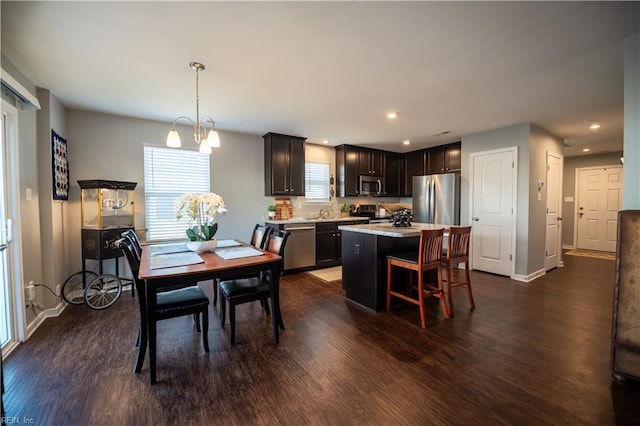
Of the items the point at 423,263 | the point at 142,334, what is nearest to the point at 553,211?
the point at 423,263

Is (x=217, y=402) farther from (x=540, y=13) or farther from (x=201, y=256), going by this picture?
(x=540, y=13)

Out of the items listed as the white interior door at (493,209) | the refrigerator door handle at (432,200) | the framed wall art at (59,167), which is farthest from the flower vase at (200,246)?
the white interior door at (493,209)

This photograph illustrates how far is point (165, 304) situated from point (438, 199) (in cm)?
456

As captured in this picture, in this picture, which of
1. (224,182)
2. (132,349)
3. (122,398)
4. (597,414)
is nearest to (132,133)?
(224,182)

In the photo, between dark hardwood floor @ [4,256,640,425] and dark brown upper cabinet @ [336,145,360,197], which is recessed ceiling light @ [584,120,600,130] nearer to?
dark hardwood floor @ [4,256,640,425]

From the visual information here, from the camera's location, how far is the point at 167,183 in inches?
160

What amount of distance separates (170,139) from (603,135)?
6.71 m

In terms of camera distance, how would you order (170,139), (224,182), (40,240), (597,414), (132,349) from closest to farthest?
1. (597,414)
2. (132,349)
3. (170,139)
4. (40,240)
5. (224,182)

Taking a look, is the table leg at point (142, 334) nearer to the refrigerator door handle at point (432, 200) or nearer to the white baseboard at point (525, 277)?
the refrigerator door handle at point (432, 200)

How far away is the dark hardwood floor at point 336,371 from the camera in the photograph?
157 centimetres

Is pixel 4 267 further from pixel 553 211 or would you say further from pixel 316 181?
pixel 553 211

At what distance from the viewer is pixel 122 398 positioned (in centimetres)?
170

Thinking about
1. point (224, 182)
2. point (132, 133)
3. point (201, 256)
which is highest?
point (132, 133)

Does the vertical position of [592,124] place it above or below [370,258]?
above
